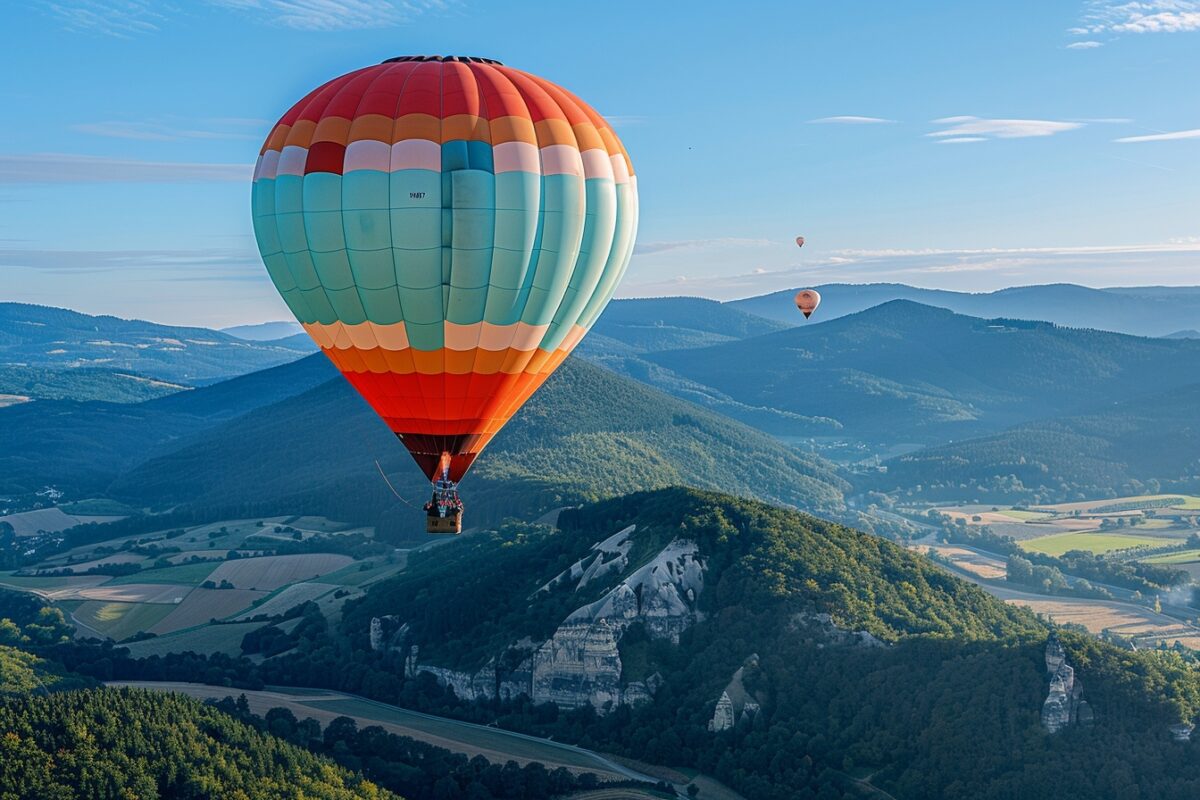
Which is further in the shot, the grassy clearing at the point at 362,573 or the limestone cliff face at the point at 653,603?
the grassy clearing at the point at 362,573

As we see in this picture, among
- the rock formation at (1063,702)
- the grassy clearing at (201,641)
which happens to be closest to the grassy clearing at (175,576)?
the grassy clearing at (201,641)

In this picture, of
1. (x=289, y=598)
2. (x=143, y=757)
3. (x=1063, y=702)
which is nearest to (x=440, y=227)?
(x=143, y=757)

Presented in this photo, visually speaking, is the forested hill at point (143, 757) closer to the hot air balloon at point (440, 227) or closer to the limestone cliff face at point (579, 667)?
the limestone cliff face at point (579, 667)

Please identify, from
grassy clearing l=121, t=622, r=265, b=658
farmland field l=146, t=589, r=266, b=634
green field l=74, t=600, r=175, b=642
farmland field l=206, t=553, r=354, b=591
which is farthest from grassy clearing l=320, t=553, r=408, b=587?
green field l=74, t=600, r=175, b=642

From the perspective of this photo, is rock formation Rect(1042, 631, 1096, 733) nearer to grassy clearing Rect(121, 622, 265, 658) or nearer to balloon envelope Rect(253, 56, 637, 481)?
balloon envelope Rect(253, 56, 637, 481)

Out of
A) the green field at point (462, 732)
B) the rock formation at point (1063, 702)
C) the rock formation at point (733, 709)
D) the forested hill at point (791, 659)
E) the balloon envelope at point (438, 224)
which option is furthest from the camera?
the green field at point (462, 732)

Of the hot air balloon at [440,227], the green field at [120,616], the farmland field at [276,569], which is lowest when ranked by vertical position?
the green field at [120,616]

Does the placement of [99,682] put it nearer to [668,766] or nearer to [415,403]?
[668,766]

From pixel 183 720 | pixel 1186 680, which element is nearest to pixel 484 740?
pixel 183 720
